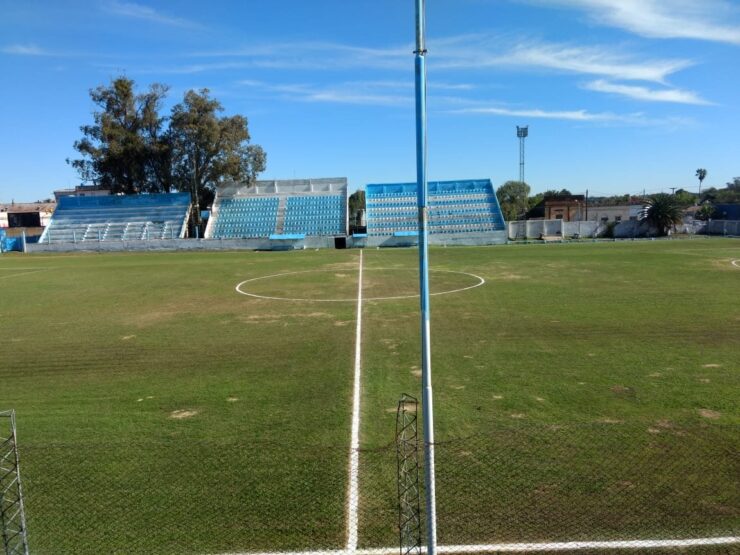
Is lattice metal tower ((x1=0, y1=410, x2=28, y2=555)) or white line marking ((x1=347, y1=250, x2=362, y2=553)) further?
white line marking ((x1=347, y1=250, x2=362, y2=553))

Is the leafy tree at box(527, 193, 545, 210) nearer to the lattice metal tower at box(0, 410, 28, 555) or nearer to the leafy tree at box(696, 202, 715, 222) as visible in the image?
the leafy tree at box(696, 202, 715, 222)

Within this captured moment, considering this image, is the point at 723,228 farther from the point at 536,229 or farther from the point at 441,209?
the point at 441,209

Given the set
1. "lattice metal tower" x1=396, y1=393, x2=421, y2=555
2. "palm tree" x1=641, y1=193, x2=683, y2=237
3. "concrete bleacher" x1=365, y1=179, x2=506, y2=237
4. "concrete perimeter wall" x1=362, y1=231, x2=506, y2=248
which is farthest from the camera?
"palm tree" x1=641, y1=193, x2=683, y2=237

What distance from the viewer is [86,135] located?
60.9 m

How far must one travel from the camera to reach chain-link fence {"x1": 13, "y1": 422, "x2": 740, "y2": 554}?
6.15m

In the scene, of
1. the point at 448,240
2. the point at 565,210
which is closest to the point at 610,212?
the point at 565,210

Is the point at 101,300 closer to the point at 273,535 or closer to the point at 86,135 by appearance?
the point at 273,535

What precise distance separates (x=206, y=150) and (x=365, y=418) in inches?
2290

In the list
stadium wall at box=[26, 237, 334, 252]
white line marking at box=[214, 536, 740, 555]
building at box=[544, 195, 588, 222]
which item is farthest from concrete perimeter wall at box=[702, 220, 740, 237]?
white line marking at box=[214, 536, 740, 555]

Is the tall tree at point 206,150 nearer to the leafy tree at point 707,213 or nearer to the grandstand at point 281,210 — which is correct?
the grandstand at point 281,210

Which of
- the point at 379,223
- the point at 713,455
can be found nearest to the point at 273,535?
the point at 713,455

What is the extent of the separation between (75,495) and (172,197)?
60.2 metres

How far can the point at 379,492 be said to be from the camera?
23.1 ft

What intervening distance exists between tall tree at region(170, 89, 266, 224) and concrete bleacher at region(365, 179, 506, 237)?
584 inches
